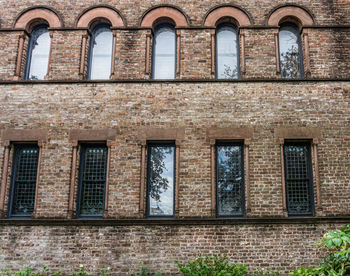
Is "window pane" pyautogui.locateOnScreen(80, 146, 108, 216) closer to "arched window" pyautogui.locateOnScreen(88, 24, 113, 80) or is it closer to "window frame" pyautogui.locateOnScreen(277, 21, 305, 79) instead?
"arched window" pyautogui.locateOnScreen(88, 24, 113, 80)

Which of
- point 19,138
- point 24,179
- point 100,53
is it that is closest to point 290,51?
point 100,53

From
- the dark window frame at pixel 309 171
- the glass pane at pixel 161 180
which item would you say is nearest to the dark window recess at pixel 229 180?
the dark window frame at pixel 309 171

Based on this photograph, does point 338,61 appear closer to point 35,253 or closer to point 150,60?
point 150,60

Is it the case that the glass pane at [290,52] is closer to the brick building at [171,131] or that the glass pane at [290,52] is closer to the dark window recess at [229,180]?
the brick building at [171,131]

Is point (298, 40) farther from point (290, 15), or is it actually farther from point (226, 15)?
point (226, 15)

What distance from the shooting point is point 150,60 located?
1217cm

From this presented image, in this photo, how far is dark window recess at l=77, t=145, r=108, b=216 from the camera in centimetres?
1127

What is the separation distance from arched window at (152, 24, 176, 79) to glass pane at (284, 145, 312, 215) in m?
4.44

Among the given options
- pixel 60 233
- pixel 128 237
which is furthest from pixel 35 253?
pixel 128 237

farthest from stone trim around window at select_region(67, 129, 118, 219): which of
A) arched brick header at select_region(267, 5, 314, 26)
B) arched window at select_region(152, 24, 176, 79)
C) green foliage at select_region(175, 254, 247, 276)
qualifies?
arched brick header at select_region(267, 5, 314, 26)

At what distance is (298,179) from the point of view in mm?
11180

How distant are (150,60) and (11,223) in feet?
21.1

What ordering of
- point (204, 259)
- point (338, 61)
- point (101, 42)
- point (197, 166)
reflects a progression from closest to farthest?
point (204, 259) < point (197, 166) < point (338, 61) < point (101, 42)

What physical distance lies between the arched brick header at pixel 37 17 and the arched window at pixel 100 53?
1.21 meters
